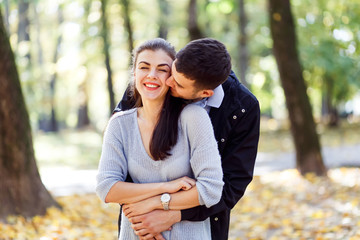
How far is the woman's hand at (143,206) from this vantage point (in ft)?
8.38

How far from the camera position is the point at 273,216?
7.15 m

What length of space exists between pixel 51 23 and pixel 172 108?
2949 centimetres

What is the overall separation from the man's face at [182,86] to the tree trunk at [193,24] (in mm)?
10713

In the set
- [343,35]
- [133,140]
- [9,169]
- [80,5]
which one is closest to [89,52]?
[80,5]

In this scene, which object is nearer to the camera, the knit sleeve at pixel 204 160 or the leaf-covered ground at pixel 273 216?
the knit sleeve at pixel 204 160

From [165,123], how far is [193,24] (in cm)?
1108

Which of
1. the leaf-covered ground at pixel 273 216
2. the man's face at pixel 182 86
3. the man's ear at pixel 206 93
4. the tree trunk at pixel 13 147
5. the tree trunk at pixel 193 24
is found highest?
the tree trunk at pixel 193 24

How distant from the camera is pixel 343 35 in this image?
16781 mm

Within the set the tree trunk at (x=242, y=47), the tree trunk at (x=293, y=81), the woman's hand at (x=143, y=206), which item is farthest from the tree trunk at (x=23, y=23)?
the woman's hand at (x=143, y=206)

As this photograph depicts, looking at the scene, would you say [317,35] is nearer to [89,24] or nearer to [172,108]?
[89,24]

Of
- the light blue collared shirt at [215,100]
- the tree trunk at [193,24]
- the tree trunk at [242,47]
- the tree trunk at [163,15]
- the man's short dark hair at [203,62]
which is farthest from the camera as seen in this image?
the tree trunk at [163,15]

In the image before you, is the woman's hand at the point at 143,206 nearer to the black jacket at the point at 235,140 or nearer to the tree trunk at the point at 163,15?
the black jacket at the point at 235,140

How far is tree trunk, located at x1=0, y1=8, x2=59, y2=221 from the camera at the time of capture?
6445 mm

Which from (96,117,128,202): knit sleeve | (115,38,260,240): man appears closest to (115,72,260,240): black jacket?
(115,38,260,240): man
